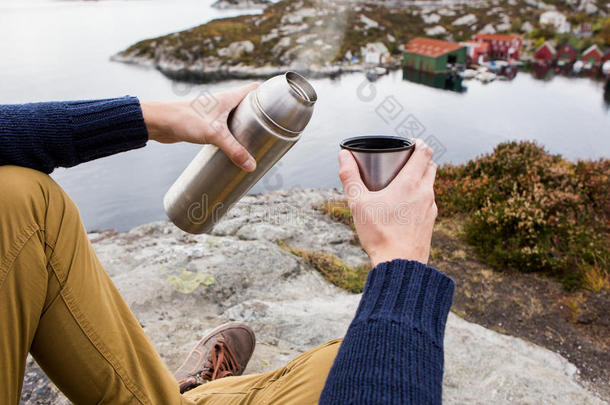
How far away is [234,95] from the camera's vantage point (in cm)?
194

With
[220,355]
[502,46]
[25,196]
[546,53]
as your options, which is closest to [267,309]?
[220,355]

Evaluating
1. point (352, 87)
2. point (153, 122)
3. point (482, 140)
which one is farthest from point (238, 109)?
point (352, 87)

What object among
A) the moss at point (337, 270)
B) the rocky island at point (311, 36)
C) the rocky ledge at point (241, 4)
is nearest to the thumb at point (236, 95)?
the moss at point (337, 270)

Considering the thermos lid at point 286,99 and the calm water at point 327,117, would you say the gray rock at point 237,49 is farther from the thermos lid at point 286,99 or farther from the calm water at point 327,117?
the thermos lid at point 286,99

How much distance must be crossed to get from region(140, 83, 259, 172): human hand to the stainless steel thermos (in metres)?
0.05

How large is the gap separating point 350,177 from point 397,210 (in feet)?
0.78

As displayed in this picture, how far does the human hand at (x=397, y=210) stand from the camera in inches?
48.9

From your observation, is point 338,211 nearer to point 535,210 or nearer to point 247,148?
point 535,210

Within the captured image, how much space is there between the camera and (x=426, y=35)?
61.7 m

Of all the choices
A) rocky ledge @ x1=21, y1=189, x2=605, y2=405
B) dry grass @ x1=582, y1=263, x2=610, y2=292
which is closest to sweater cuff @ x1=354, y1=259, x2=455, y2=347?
rocky ledge @ x1=21, y1=189, x2=605, y2=405

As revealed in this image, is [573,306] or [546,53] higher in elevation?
[573,306]

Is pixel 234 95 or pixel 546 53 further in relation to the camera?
pixel 546 53

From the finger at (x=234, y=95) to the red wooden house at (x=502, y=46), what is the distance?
60.6m

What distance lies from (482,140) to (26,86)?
1665 inches
